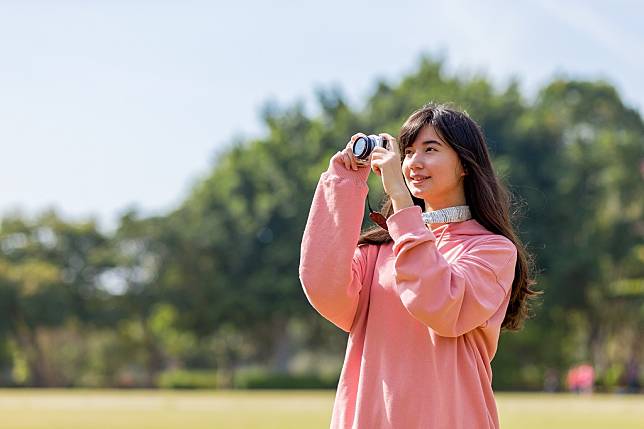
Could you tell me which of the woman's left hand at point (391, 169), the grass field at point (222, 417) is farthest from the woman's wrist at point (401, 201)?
the grass field at point (222, 417)

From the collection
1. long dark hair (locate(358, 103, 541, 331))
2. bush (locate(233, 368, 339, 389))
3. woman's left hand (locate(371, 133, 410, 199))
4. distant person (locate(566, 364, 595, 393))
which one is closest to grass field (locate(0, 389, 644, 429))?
long dark hair (locate(358, 103, 541, 331))

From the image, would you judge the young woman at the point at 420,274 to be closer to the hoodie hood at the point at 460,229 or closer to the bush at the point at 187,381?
the hoodie hood at the point at 460,229

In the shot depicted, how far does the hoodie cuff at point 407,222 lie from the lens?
329cm

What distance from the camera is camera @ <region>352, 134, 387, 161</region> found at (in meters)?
3.42

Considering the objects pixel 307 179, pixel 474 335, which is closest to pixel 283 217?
pixel 307 179

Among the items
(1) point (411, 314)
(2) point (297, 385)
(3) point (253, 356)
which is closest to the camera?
(1) point (411, 314)

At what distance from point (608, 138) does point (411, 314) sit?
4228 cm

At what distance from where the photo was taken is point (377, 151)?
11.2 ft

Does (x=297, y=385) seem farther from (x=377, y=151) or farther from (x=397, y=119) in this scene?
(x=377, y=151)

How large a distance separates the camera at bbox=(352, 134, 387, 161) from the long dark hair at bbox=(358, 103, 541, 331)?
0.16 metres

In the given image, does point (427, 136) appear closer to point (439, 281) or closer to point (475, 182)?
point (475, 182)

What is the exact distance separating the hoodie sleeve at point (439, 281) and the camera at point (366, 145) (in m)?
0.24

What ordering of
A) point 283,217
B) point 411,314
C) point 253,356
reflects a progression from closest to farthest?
point 411,314, point 283,217, point 253,356

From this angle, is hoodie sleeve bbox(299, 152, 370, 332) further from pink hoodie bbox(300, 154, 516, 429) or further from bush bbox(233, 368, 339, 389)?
bush bbox(233, 368, 339, 389)
